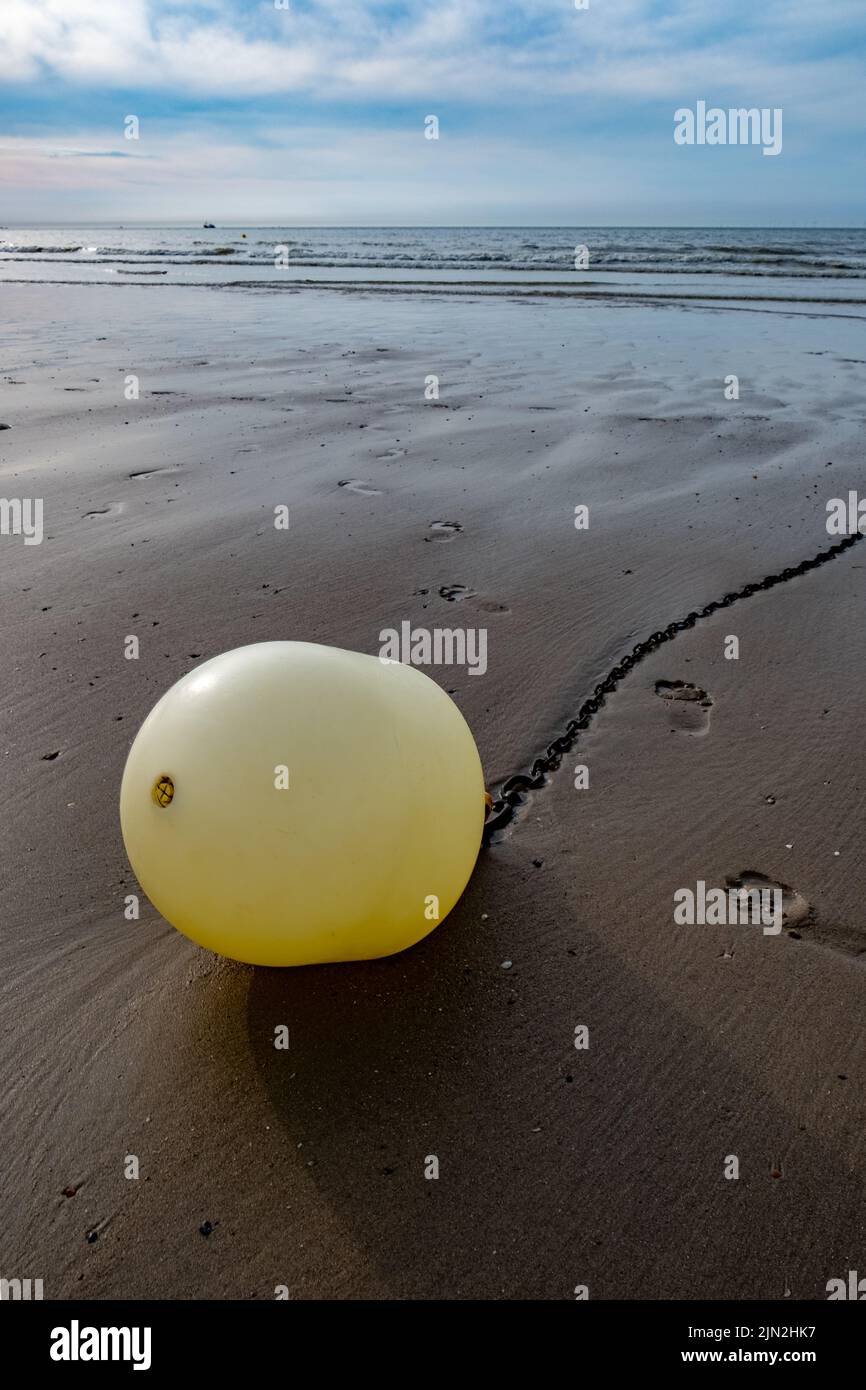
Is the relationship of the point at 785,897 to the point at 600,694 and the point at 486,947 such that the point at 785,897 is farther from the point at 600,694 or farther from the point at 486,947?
the point at 600,694

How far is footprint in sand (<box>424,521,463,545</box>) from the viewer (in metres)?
5.57

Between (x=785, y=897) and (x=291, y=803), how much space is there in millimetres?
1685

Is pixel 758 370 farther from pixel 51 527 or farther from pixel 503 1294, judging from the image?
pixel 503 1294

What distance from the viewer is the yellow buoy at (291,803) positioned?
2.14 metres

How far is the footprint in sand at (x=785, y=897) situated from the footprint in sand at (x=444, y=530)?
3.10 meters

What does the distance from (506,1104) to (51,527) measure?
15.4 feet

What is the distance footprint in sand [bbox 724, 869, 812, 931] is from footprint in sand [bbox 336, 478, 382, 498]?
4083 millimetres

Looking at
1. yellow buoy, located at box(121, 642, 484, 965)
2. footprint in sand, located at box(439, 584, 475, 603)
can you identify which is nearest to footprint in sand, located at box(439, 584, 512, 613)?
footprint in sand, located at box(439, 584, 475, 603)

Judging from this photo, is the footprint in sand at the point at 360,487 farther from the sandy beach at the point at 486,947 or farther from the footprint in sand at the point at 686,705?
the footprint in sand at the point at 686,705

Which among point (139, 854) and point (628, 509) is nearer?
point (139, 854)

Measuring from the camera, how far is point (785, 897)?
2910 millimetres

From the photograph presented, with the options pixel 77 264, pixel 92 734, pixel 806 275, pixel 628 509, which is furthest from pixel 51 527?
pixel 77 264

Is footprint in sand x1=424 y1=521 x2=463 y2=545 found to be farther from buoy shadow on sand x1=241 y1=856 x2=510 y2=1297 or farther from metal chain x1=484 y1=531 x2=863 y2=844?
buoy shadow on sand x1=241 y1=856 x2=510 y2=1297
